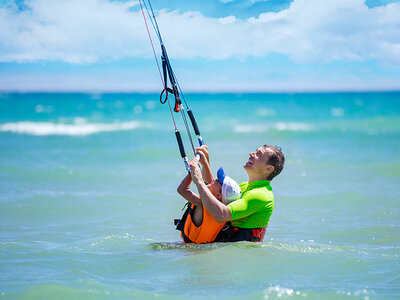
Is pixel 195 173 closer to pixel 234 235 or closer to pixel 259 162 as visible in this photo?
pixel 259 162

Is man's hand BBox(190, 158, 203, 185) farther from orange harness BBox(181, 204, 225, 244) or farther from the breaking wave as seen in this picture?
the breaking wave

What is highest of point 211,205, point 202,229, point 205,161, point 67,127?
point 67,127

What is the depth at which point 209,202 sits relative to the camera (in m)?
4.06

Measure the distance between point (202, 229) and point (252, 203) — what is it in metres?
0.54

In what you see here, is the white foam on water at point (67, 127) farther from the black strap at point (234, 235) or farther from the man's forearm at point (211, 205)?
the man's forearm at point (211, 205)

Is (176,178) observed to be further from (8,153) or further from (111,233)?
(8,153)

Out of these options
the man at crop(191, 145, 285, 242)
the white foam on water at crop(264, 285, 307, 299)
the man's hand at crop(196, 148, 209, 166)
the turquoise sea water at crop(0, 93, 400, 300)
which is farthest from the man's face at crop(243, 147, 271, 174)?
the white foam on water at crop(264, 285, 307, 299)

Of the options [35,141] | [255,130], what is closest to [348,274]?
[35,141]

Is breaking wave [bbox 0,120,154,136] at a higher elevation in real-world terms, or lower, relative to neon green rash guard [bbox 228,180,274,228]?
higher

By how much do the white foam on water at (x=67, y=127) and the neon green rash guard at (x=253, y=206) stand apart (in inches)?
748

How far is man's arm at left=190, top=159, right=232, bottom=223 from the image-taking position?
4.07 metres

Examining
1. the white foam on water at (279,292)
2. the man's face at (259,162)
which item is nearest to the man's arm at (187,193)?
the man's face at (259,162)

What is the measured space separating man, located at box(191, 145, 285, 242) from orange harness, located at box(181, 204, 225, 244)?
0.37 feet

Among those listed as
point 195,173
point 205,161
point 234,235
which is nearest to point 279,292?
point 234,235
